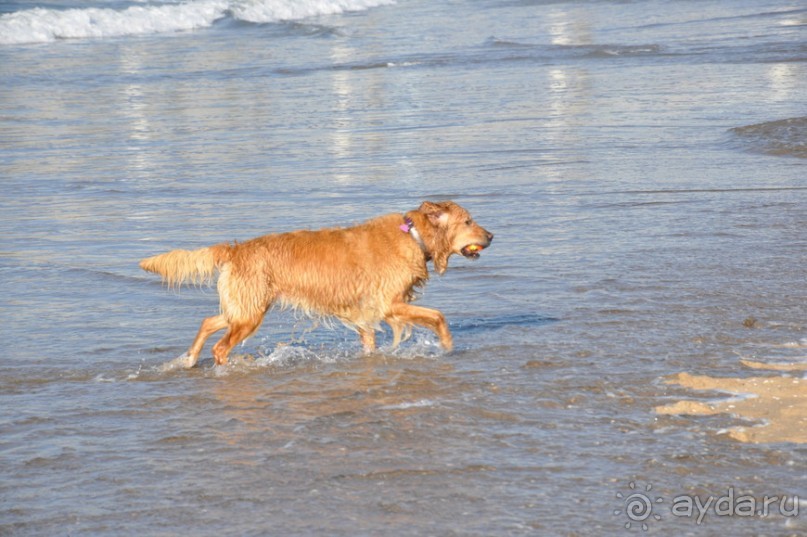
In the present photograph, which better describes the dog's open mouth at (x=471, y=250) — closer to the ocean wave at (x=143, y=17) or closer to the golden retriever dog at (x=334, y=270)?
the golden retriever dog at (x=334, y=270)

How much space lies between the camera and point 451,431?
6191 mm

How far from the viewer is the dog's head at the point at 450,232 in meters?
7.81

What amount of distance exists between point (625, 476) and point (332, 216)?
6371 millimetres

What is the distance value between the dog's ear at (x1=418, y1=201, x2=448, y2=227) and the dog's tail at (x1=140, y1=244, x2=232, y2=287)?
1.34 meters

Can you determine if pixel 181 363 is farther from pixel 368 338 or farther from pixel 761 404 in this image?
pixel 761 404

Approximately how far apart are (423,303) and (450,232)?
1223mm

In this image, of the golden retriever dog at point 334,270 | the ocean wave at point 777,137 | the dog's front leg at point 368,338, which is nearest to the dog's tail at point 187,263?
the golden retriever dog at point 334,270

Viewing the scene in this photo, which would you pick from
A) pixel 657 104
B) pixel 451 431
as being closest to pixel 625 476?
pixel 451 431

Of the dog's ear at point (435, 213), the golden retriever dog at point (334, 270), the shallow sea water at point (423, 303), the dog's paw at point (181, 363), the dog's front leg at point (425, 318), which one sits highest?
the dog's ear at point (435, 213)

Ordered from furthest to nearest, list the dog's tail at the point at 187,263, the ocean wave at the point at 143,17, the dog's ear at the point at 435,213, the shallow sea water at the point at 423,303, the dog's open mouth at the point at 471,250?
the ocean wave at the point at 143,17 → the dog's open mouth at the point at 471,250 → the dog's ear at the point at 435,213 → the dog's tail at the point at 187,263 → the shallow sea water at the point at 423,303

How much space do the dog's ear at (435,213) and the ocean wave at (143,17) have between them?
2993 centimetres

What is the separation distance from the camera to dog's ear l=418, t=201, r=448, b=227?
7.79 metres

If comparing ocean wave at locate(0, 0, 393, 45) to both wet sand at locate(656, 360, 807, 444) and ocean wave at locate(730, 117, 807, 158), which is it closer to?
ocean wave at locate(730, 117, 807, 158)

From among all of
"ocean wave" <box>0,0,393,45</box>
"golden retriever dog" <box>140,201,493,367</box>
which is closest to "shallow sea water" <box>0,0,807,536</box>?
"golden retriever dog" <box>140,201,493,367</box>
